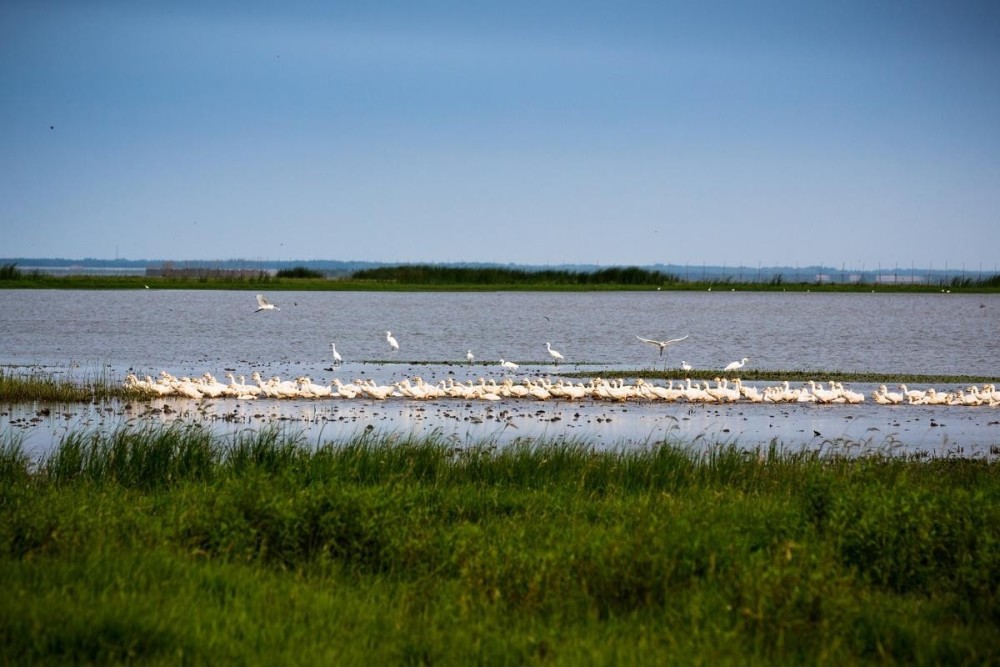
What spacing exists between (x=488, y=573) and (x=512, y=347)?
33218mm

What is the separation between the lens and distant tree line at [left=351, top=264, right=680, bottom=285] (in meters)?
104

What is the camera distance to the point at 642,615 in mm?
8961

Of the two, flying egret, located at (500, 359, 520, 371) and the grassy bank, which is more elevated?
the grassy bank

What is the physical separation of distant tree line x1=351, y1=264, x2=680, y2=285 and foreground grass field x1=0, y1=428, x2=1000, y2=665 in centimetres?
9071

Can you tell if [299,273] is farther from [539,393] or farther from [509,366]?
[539,393]

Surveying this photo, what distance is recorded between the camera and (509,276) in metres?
107

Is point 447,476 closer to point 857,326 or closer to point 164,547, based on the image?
point 164,547

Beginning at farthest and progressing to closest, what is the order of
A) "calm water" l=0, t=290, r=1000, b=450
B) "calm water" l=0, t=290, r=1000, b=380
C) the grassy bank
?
the grassy bank < "calm water" l=0, t=290, r=1000, b=380 < "calm water" l=0, t=290, r=1000, b=450

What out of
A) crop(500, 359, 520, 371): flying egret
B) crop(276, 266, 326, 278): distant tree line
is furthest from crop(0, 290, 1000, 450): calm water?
crop(276, 266, 326, 278): distant tree line

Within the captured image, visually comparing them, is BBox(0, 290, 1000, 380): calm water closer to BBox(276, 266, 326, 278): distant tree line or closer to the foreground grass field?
the foreground grass field

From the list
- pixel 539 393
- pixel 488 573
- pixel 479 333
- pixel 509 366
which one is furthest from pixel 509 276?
pixel 488 573

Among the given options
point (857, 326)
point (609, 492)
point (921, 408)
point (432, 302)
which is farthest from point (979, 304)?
point (609, 492)

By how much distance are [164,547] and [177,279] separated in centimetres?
10262

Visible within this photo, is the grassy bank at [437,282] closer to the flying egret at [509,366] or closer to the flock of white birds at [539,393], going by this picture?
the flying egret at [509,366]
